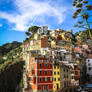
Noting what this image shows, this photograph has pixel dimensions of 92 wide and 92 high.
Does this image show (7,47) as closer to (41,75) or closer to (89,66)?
(89,66)

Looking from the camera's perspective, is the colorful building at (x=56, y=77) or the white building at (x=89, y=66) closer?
the colorful building at (x=56, y=77)

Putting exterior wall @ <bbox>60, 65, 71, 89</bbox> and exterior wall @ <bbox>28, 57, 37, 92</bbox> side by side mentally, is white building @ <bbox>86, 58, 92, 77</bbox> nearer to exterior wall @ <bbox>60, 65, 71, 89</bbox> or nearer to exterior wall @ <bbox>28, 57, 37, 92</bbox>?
exterior wall @ <bbox>60, 65, 71, 89</bbox>

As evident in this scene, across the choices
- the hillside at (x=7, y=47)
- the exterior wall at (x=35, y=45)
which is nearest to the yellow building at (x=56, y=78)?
the exterior wall at (x=35, y=45)

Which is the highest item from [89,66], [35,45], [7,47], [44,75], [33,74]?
[7,47]

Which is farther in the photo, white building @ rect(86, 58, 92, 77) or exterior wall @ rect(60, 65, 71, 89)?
white building @ rect(86, 58, 92, 77)

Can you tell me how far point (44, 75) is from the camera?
4781cm

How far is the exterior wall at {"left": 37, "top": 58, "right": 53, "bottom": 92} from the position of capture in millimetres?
47156

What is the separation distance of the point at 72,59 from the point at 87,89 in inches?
597

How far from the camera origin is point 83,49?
78250mm

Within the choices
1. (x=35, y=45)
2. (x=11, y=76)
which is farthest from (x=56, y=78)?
(x=35, y=45)

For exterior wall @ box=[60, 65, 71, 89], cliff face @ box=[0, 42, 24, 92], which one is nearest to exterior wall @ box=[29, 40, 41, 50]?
cliff face @ box=[0, 42, 24, 92]

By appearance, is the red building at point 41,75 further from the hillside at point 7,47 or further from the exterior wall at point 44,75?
the hillside at point 7,47

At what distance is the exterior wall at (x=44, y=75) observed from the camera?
4716cm

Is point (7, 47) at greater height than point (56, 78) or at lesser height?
greater
